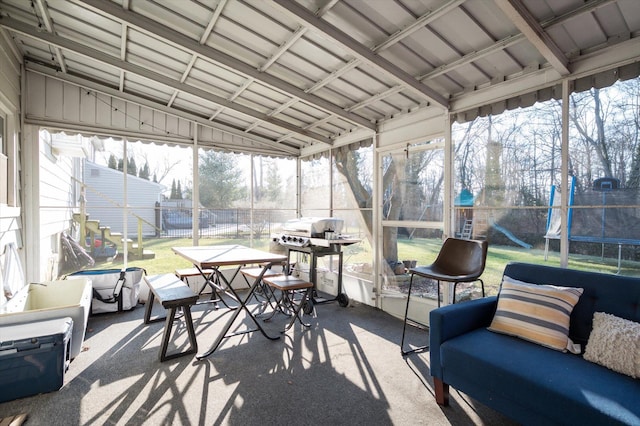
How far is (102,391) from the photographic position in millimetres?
2318

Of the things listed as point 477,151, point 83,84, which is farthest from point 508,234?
point 83,84

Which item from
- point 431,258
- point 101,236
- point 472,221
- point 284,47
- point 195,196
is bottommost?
point 431,258

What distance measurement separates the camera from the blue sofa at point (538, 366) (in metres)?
1.49

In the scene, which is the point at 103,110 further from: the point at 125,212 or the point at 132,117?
the point at 125,212

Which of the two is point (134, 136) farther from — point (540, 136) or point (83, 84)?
point (540, 136)

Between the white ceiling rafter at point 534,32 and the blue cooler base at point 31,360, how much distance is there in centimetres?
373

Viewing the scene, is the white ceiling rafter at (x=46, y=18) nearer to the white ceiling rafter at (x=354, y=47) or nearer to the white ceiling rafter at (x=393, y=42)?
the white ceiling rafter at (x=354, y=47)

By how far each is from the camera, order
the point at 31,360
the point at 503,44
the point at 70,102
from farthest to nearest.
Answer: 1. the point at 70,102
2. the point at 503,44
3. the point at 31,360

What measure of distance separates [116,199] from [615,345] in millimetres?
5452

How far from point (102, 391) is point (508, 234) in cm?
364

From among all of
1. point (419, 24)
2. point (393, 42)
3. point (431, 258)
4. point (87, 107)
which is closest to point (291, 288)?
point (431, 258)

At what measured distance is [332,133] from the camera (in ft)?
16.8

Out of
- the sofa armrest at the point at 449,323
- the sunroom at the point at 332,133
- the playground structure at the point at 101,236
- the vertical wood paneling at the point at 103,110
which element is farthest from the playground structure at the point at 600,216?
the vertical wood paneling at the point at 103,110

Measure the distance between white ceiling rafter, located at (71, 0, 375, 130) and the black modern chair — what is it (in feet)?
6.88
